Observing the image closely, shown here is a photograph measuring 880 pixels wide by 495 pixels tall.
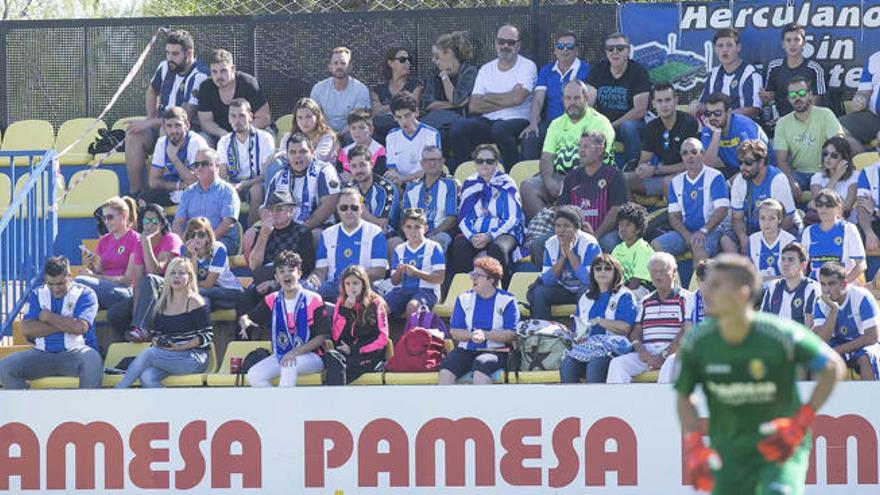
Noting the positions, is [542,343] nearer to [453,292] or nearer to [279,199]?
[453,292]

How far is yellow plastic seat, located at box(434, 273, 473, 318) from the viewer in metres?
13.0

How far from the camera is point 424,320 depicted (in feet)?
40.4

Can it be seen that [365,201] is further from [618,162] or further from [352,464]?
[352,464]

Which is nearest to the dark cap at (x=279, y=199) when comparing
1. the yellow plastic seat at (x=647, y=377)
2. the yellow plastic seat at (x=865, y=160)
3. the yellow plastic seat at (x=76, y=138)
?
the yellow plastic seat at (x=76, y=138)

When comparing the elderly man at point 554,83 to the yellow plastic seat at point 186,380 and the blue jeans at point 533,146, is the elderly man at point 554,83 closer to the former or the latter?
the blue jeans at point 533,146

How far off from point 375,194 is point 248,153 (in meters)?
1.40

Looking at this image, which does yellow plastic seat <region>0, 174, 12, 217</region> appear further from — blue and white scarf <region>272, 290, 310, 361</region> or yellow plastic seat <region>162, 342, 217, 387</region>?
blue and white scarf <region>272, 290, 310, 361</region>

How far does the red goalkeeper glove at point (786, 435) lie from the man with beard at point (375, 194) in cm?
721

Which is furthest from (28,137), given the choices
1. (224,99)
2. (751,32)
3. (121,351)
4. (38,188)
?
(751,32)

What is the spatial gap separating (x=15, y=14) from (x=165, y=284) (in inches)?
396

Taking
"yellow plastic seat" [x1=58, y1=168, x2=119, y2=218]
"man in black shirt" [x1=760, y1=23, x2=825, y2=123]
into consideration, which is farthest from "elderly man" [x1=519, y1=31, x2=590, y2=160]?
"yellow plastic seat" [x1=58, y1=168, x2=119, y2=218]

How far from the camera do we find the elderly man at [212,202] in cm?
1391

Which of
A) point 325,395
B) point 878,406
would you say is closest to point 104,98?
point 325,395

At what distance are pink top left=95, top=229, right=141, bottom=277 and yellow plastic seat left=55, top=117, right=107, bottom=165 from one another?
242 cm
